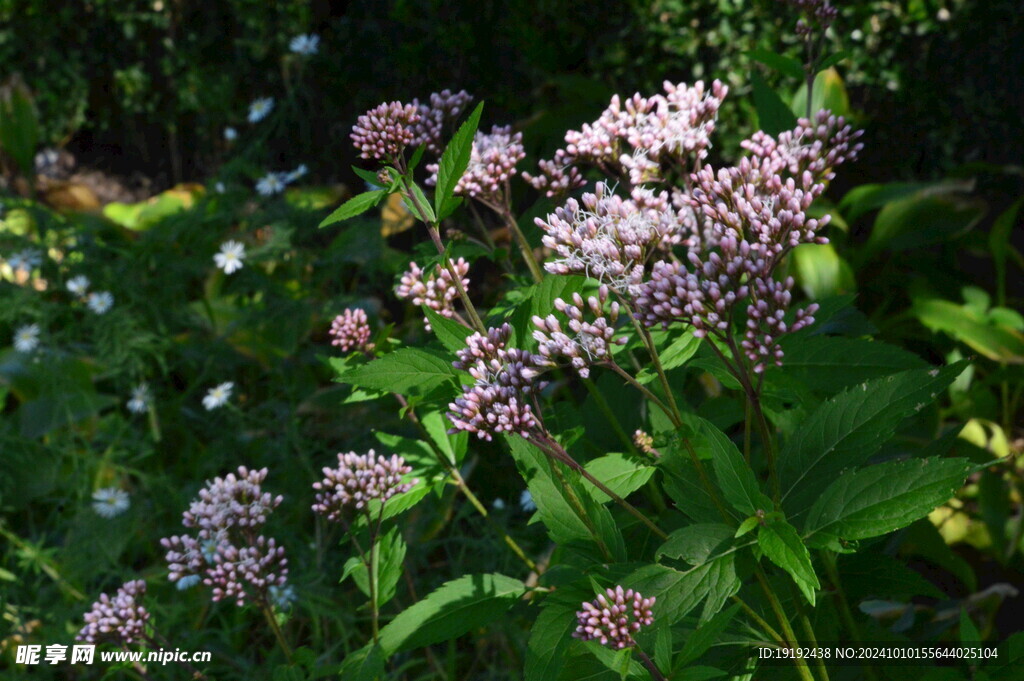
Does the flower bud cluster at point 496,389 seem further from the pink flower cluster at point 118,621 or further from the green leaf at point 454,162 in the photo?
the pink flower cluster at point 118,621

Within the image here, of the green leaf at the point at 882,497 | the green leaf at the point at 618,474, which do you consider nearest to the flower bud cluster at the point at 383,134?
the green leaf at the point at 618,474

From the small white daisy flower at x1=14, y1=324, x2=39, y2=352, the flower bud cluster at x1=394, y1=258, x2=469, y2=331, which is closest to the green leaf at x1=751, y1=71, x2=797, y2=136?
the flower bud cluster at x1=394, y1=258, x2=469, y2=331

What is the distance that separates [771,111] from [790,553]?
109cm

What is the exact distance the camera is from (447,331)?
4.70ft

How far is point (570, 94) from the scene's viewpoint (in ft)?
13.2

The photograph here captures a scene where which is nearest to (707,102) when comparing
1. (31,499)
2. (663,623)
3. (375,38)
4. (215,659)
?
(663,623)

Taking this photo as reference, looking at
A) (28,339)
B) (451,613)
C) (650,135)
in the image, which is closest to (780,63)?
(650,135)

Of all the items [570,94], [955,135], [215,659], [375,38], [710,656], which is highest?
[375,38]

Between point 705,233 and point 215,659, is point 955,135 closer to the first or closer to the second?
point 705,233

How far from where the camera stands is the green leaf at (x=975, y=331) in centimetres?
296

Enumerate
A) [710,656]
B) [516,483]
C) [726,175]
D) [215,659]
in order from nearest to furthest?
[726,175], [710,656], [215,659], [516,483]

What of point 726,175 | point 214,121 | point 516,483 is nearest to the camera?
point 726,175

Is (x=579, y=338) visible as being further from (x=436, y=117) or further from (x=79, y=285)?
(x=79, y=285)

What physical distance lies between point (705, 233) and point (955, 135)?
3.03m
